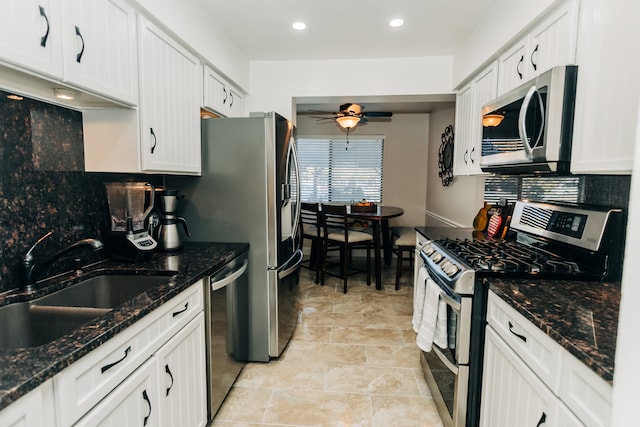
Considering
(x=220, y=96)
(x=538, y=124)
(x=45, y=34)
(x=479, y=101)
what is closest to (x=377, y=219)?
(x=479, y=101)

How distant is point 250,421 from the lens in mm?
1923

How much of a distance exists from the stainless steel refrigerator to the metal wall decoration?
2652mm

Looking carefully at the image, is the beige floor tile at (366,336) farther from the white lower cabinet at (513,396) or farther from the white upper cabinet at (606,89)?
the white upper cabinet at (606,89)

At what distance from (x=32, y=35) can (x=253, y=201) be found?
4.68ft

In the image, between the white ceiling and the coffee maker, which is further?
the white ceiling

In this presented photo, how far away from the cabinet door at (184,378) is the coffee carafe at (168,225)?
58 cm

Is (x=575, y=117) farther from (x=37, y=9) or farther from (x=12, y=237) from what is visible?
(x=12, y=237)

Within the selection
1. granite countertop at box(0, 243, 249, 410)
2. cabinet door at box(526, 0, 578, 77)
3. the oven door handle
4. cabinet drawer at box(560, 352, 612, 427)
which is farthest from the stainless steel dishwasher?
cabinet door at box(526, 0, 578, 77)

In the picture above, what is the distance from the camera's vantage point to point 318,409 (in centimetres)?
203

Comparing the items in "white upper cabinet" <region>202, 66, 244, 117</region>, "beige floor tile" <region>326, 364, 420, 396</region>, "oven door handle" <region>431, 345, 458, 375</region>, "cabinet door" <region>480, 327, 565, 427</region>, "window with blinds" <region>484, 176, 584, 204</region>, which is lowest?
"beige floor tile" <region>326, 364, 420, 396</region>

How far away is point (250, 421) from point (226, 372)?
0.31m

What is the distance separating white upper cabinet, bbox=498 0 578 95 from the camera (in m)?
1.56

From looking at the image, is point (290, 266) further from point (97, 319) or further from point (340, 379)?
point (97, 319)

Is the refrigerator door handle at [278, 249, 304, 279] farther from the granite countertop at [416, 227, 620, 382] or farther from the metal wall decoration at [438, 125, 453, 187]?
the metal wall decoration at [438, 125, 453, 187]
